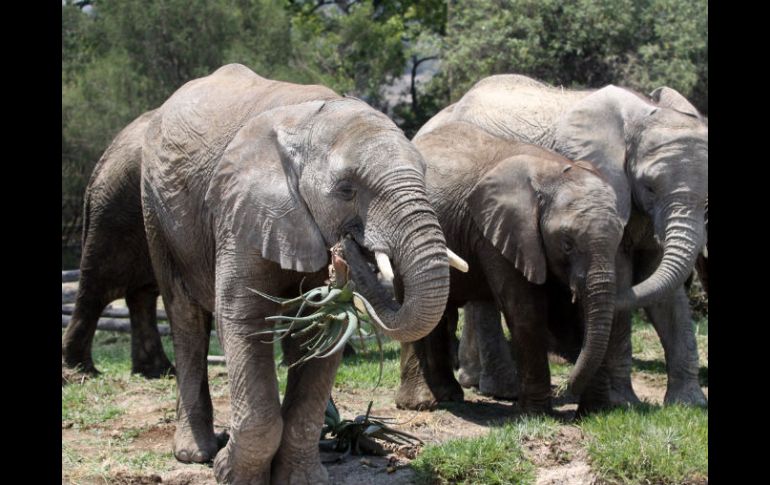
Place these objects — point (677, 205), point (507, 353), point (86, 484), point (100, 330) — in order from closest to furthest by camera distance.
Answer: point (86, 484) → point (677, 205) → point (507, 353) → point (100, 330)

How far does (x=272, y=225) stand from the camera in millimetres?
5516

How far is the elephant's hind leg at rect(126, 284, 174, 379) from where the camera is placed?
372 inches

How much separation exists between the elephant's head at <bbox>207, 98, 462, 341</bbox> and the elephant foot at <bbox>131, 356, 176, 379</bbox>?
3.82 meters

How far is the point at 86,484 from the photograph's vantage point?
6.27 metres

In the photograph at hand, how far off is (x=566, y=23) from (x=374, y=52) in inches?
316

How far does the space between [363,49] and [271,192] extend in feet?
59.8

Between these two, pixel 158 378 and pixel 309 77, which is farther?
pixel 309 77

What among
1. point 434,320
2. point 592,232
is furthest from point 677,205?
point 434,320

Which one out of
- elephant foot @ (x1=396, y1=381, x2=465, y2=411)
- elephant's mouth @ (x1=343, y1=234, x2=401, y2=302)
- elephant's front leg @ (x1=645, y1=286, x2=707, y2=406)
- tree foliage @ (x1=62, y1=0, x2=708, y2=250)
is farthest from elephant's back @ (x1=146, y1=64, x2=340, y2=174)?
tree foliage @ (x1=62, y1=0, x2=708, y2=250)

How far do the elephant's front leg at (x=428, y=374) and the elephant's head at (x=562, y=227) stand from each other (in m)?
1.12

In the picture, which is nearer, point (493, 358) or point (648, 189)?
point (648, 189)

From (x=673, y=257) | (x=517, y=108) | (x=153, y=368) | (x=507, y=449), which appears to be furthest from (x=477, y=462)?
(x=517, y=108)

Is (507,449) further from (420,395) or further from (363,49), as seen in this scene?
(363,49)
